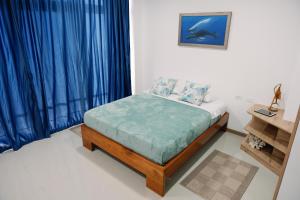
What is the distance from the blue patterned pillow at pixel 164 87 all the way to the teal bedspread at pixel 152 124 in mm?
328

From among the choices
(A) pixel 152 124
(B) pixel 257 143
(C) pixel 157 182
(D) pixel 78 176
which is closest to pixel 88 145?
(D) pixel 78 176

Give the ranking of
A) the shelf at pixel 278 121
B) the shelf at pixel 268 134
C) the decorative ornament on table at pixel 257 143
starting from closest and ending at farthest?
the shelf at pixel 278 121, the shelf at pixel 268 134, the decorative ornament on table at pixel 257 143

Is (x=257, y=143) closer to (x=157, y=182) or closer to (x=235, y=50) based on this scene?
(x=235, y=50)

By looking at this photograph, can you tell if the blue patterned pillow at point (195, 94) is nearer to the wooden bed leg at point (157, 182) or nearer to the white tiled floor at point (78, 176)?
the white tiled floor at point (78, 176)

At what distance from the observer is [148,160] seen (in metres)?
2.15

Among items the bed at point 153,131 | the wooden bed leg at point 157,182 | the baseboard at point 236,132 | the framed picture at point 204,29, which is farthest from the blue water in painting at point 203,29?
the wooden bed leg at point 157,182

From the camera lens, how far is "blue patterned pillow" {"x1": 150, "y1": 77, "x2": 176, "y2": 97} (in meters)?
3.63

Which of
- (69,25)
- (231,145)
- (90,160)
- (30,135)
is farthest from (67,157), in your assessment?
(231,145)

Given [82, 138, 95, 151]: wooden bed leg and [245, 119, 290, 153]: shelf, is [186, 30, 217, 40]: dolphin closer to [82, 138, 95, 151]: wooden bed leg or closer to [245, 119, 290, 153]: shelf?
[245, 119, 290, 153]: shelf

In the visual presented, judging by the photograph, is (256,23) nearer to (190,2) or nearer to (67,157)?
(190,2)

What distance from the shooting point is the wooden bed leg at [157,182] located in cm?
206

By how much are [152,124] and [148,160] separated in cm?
51

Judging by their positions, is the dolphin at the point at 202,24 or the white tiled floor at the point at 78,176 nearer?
the white tiled floor at the point at 78,176

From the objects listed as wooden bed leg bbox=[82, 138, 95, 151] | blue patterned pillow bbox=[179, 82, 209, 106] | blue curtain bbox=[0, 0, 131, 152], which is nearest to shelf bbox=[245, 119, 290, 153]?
blue patterned pillow bbox=[179, 82, 209, 106]
